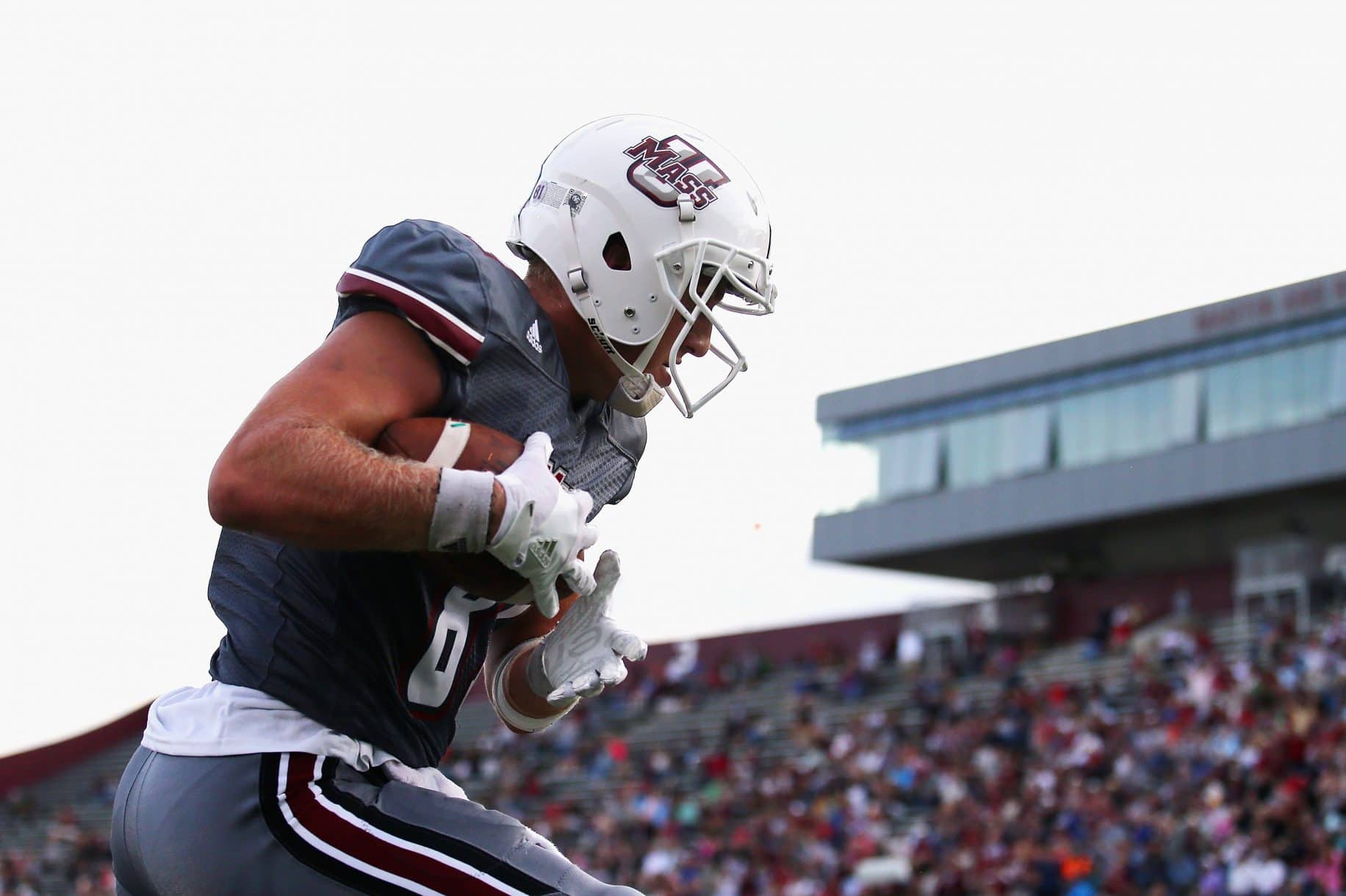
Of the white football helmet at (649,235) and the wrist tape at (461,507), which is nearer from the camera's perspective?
the wrist tape at (461,507)

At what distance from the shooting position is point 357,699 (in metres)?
2.58

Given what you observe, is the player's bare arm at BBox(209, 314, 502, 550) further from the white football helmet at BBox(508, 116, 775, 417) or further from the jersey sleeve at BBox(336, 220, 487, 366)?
the white football helmet at BBox(508, 116, 775, 417)

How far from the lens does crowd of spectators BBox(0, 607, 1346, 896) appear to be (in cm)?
1217

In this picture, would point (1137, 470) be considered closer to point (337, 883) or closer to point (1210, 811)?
point (1210, 811)

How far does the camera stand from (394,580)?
260cm

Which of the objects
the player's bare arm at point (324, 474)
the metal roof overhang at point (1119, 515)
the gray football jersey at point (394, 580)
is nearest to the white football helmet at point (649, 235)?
the gray football jersey at point (394, 580)

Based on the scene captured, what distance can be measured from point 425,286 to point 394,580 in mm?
474

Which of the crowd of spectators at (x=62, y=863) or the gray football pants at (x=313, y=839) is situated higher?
the gray football pants at (x=313, y=839)

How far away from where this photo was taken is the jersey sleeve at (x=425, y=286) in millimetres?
2467

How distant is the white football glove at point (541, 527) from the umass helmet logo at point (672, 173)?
57cm

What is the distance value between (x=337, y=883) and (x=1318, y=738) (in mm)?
11892

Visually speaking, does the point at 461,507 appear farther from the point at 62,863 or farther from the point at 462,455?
the point at 62,863

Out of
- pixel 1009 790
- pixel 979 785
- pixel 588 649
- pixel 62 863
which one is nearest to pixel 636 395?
pixel 588 649

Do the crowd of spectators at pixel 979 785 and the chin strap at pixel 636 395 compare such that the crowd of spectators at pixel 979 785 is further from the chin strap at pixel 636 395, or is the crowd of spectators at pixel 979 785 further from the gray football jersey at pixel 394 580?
the gray football jersey at pixel 394 580
